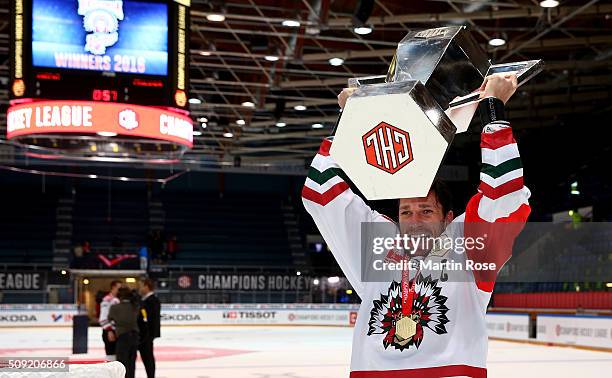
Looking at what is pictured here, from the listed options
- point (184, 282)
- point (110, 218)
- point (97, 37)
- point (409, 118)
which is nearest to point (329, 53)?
point (97, 37)

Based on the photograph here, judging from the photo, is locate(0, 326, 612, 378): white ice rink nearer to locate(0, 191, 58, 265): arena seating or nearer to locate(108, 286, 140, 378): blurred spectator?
locate(108, 286, 140, 378): blurred spectator

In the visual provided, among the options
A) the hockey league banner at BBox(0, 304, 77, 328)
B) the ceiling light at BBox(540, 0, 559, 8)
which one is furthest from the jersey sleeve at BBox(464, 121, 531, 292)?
the hockey league banner at BBox(0, 304, 77, 328)

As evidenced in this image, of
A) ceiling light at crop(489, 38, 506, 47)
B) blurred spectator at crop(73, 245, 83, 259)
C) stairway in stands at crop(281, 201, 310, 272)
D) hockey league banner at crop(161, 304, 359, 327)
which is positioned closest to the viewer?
ceiling light at crop(489, 38, 506, 47)

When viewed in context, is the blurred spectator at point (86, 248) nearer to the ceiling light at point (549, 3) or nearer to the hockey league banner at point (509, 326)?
the hockey league banner at point (509, 326)

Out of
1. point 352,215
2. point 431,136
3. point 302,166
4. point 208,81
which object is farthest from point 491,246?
point 302,166

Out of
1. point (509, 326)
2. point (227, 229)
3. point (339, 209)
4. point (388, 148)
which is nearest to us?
point (388, 148)

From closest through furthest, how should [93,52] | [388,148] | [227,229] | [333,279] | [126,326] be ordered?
[388,148] < [126,326] < [93,52] < [333,279] < [227,229]

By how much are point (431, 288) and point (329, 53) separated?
1552cm

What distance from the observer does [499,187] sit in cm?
192

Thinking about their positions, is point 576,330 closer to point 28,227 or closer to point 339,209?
point 339,209

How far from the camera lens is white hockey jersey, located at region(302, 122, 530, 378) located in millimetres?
1935

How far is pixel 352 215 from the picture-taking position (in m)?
2.21

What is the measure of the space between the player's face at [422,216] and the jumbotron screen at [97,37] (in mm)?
6912

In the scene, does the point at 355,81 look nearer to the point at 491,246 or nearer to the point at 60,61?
the point at 491,246
